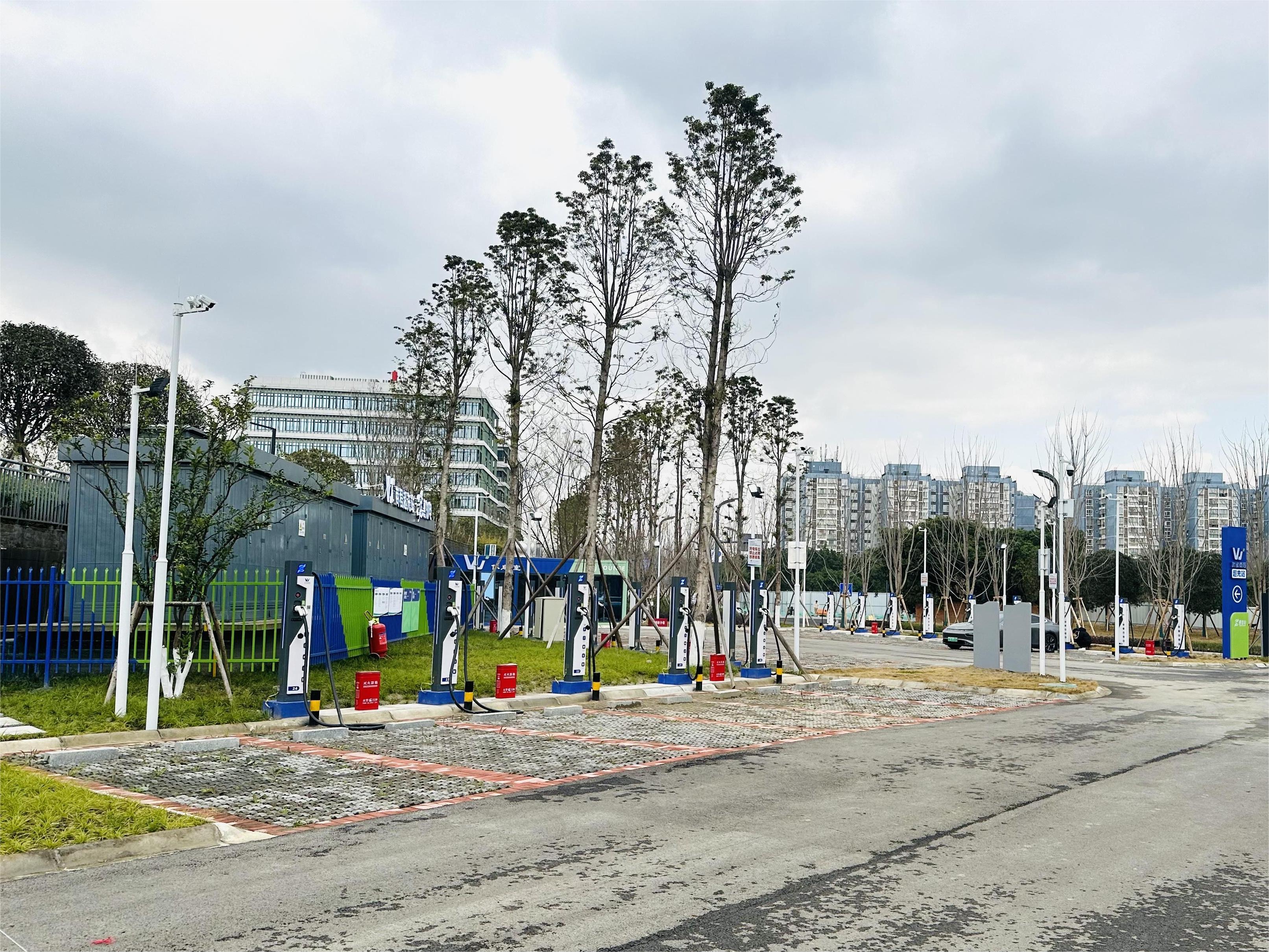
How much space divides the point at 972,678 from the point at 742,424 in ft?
82.0

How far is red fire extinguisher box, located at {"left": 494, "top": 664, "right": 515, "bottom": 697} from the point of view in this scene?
1781cm

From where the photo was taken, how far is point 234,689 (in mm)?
15719

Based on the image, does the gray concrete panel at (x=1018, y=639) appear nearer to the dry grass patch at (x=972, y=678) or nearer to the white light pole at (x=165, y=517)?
the dry grass patch at (x=972, y=678)

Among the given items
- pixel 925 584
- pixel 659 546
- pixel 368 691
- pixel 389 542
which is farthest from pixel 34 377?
pixel 925 584

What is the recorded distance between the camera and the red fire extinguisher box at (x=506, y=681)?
701 inches

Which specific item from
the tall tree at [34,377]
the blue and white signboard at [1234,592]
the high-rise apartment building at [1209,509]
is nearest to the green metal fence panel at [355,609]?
the tall tree at [34,377]

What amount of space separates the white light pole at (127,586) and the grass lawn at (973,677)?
1778cm

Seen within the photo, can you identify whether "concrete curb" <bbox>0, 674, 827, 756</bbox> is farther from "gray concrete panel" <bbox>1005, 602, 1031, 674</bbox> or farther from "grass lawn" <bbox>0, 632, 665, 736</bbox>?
"gray concrete panel" <bbox>1005, 602, 1031, 674</bbox>

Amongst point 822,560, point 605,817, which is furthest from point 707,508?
point 822,560

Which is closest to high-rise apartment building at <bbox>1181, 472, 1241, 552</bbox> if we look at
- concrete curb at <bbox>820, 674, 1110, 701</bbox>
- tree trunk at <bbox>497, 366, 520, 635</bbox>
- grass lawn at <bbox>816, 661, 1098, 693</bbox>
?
grass lawn at <bbox>816, 661, 1098, 693</bbox>

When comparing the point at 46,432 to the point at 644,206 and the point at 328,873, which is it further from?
the point at 328,873

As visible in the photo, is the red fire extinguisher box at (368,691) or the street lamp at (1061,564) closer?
the red fire extinguisher box at (368,691)

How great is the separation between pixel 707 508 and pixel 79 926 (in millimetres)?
21694

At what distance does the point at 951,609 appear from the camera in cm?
6931
